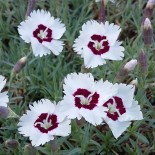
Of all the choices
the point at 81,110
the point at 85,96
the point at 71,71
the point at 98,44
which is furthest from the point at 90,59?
the point at 71,71

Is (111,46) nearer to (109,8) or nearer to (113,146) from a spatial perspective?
(113,146)

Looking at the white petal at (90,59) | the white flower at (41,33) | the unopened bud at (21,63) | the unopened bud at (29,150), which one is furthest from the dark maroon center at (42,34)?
the unopened bud at (29,150)

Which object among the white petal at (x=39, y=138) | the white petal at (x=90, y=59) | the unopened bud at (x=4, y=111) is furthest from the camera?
the white petal at (x=90, y=59)

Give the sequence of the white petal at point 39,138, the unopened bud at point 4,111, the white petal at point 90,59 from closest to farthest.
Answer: the white petal at point 39,138
the unopened bud at point 4,111
the white petal at point 90,59

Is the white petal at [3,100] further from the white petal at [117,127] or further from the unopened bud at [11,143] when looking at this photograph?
the white petal at [117,127]

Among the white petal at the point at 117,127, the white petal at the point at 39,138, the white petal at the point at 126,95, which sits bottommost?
the white petal at the point at 39,138

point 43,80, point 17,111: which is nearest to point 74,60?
point 43,80

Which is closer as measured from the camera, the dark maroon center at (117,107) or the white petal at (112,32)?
the dark maroon center at (117,107)
